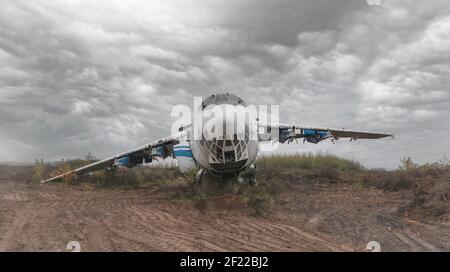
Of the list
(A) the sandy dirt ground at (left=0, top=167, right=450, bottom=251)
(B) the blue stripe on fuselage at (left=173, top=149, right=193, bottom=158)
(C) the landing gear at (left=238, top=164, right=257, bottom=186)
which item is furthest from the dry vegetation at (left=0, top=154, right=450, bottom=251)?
(B) the blue stripe on fuselage at (left=173, top=149, right=193, bottom=158)

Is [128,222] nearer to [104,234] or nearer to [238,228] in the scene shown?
[104,234]

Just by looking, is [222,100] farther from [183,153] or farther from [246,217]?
[246,217]

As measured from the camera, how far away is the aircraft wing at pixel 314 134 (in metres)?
14.9

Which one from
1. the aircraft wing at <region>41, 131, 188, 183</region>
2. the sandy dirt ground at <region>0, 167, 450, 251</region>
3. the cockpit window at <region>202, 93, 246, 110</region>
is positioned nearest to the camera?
the sandy dirt ground at <region>0, 167, 450, 251</region>

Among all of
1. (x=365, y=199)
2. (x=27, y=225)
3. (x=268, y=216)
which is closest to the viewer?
(x=27, y=225)

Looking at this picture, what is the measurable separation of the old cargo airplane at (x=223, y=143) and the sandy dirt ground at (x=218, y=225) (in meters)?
1.25

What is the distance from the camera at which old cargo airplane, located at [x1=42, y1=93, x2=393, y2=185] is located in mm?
9508

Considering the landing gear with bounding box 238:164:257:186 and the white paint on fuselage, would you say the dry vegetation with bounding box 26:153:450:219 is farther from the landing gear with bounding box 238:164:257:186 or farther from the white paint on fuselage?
the white paint on fuselage

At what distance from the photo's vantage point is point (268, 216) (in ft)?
29.6

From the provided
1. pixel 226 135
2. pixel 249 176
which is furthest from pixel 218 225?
pixel 249 176

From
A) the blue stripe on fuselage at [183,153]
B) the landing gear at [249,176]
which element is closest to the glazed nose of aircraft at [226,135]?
the landing gear at [249,176]

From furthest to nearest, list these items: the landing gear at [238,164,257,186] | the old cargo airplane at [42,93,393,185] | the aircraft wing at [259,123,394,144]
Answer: the aircraft wing at [259,123,394,144], the landing gear at [238,164,257,186], the old cargo airplane at [42,93,393,185]
